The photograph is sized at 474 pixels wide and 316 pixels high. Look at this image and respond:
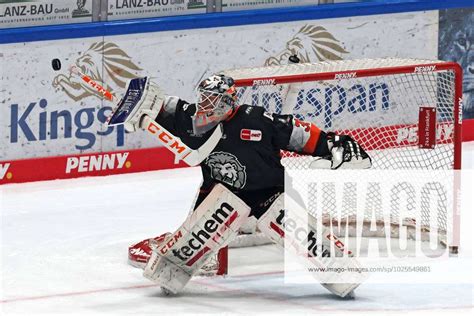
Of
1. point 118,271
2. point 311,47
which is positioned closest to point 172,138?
point 118,271

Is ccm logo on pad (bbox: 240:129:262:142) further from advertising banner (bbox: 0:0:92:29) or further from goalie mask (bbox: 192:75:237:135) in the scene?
advertising banner (bbox: 0:0:92:29)

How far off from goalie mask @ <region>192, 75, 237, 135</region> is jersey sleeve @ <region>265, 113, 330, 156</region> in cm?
22

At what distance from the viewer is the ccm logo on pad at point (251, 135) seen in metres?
7.42

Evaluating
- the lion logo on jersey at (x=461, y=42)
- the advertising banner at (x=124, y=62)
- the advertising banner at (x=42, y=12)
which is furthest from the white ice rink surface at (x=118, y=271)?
the lion logo on jersey at (x=461, y=42)

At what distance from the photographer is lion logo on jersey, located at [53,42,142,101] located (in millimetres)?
10227

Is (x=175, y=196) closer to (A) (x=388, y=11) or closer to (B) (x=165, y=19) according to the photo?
(B) (x=165, y=19)

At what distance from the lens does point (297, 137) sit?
24.7 ft

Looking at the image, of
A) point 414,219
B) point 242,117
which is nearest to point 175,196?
point 414,219

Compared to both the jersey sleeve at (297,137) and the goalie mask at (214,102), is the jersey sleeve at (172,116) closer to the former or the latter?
the goalie mask at (214,102)

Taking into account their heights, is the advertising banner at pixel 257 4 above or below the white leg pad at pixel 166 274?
above

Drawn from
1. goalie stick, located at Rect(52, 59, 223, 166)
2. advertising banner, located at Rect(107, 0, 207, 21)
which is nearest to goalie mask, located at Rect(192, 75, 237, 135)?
goalie stick, located at Rect(52, 59, 223, 166)

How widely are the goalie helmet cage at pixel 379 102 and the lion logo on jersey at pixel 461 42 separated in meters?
1.52

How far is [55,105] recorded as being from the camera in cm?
1022

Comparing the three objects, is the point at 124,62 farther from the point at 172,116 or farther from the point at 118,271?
the point at 172,116
